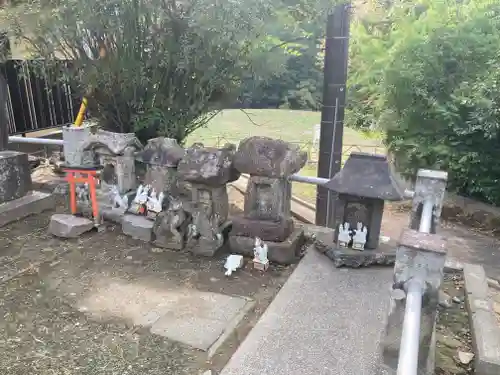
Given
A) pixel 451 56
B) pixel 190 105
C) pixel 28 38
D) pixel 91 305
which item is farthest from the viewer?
pixel 451 56

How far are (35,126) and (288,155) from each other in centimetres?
653

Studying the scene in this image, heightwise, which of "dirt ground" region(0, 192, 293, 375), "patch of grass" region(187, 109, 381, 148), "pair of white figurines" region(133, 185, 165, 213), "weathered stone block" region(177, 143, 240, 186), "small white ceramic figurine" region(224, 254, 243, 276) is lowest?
"patch of grass" region(187, 109, 381, 148)

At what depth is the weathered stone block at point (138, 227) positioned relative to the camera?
4727mm

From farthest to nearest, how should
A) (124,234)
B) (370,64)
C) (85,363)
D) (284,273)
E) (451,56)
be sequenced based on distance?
1. (370,64)
2. (451,56)
3. (124,234)
4. (284,273)
5. (85,363)

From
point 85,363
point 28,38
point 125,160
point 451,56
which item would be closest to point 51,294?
point 85,363

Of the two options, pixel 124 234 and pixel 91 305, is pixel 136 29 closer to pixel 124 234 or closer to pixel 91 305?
pixel 124 234

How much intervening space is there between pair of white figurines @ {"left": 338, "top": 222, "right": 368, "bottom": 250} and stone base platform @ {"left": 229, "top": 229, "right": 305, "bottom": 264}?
0.50 meters

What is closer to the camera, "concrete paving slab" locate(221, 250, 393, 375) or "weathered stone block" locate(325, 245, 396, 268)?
"concrete paving slab" locate(221, 250, 393, 375)

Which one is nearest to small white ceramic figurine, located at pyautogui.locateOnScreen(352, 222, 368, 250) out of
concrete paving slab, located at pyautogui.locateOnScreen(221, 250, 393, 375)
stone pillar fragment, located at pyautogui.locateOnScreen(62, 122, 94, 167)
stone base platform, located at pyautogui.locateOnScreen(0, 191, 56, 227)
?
concrete paving slab, located at pyautogui.locateOnScreen(221, 250, 393, 375)

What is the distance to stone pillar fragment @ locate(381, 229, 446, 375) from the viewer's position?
2.12 metres

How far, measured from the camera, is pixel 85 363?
114 inches

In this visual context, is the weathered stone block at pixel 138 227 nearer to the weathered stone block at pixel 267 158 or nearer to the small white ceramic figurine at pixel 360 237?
the weathered stone block at pixel 267 158

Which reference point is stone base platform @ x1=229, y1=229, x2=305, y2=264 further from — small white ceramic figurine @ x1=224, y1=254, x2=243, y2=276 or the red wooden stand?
the red wooden stand

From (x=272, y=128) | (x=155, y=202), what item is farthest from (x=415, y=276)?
(x=272, y=128)
